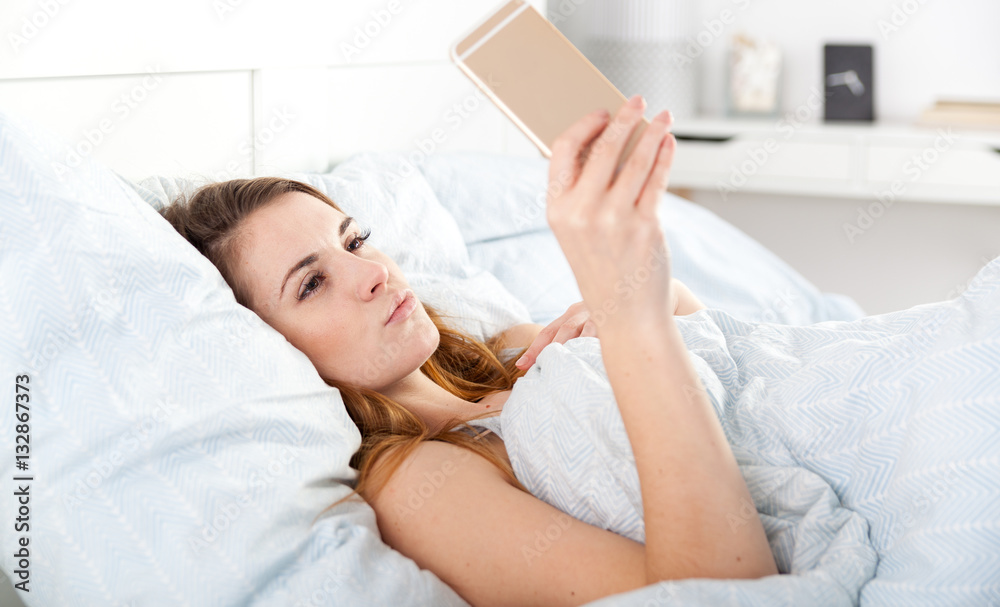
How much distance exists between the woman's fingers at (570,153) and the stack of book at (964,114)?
7.07 ft

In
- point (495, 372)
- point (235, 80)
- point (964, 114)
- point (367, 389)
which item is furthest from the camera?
point (964, 114)

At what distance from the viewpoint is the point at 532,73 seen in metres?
0.74

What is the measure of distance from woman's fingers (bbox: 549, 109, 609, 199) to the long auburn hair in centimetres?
35

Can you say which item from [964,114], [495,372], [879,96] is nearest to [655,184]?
[495,372]

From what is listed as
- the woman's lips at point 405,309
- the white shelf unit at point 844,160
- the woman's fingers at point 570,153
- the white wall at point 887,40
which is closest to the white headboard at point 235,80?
the woman's lips at point 405,309

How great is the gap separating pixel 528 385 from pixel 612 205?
33cm

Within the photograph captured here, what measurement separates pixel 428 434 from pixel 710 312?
0.38 meters

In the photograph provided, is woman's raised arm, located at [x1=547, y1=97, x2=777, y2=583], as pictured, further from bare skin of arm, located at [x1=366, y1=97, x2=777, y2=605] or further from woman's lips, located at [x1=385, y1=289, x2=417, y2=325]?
woman's lips, located at [x1=385, y1=289, x2=417, y2=325]

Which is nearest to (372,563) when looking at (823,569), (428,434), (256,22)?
(428,434)

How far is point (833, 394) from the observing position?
80cm

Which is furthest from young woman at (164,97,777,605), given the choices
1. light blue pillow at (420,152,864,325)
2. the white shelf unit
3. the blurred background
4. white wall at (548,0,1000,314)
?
white wall at (548,0,1000,314)

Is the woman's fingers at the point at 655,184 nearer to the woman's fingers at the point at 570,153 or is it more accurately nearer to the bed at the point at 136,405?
the woman's fingers at the point at 570,153

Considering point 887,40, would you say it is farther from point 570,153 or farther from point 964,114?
point 570,153

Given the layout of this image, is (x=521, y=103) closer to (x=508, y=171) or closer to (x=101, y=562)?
(x=101, y=562)
